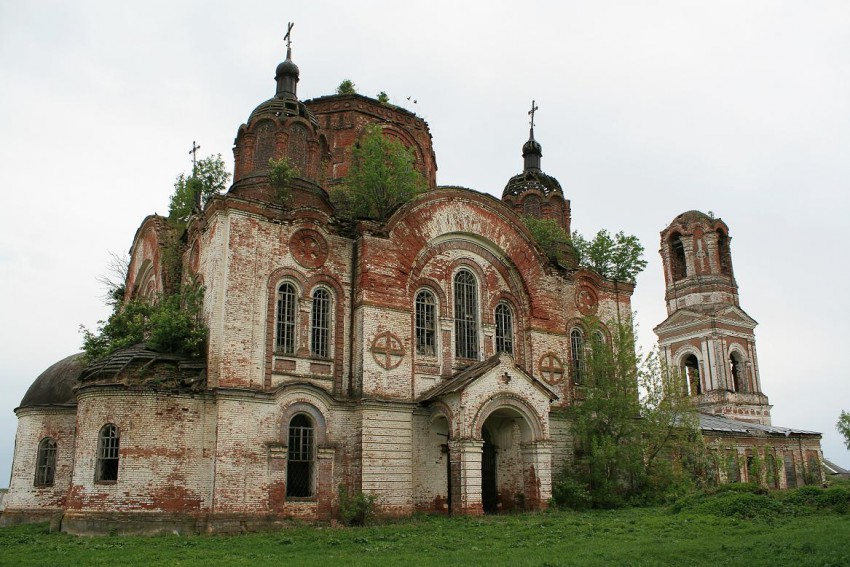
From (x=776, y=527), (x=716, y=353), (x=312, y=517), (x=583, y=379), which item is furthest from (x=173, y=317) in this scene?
(x=716, y=353)

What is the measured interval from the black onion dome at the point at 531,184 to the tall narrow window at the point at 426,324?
10392 mm

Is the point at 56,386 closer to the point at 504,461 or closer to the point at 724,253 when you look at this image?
the point at 504,461

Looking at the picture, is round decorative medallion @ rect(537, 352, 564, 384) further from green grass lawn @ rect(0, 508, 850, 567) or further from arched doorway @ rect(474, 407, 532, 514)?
green grass lawn @ rect(0, 508, 850, 567)

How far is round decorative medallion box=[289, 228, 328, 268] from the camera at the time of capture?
1988 centimetres

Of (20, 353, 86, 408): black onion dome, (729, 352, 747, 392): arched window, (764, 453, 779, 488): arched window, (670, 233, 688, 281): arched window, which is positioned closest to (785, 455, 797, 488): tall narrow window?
(764, 453, 779, 488): arched window

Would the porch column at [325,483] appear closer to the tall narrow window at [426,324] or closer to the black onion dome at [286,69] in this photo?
the tall narrow window at [426,324]

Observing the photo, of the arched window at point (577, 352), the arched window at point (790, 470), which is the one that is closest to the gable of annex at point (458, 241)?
the arched window at point (577, 352)

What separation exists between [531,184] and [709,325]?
15.5 m

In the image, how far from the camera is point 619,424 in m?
22.6

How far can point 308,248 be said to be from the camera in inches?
794

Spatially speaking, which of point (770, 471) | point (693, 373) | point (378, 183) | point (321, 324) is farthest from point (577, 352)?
point (693, 373)

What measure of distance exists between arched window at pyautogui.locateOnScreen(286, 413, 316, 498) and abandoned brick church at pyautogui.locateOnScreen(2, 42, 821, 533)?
0.13ft

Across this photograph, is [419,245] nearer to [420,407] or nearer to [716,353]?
[420,407]

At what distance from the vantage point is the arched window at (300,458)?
60.3ft
